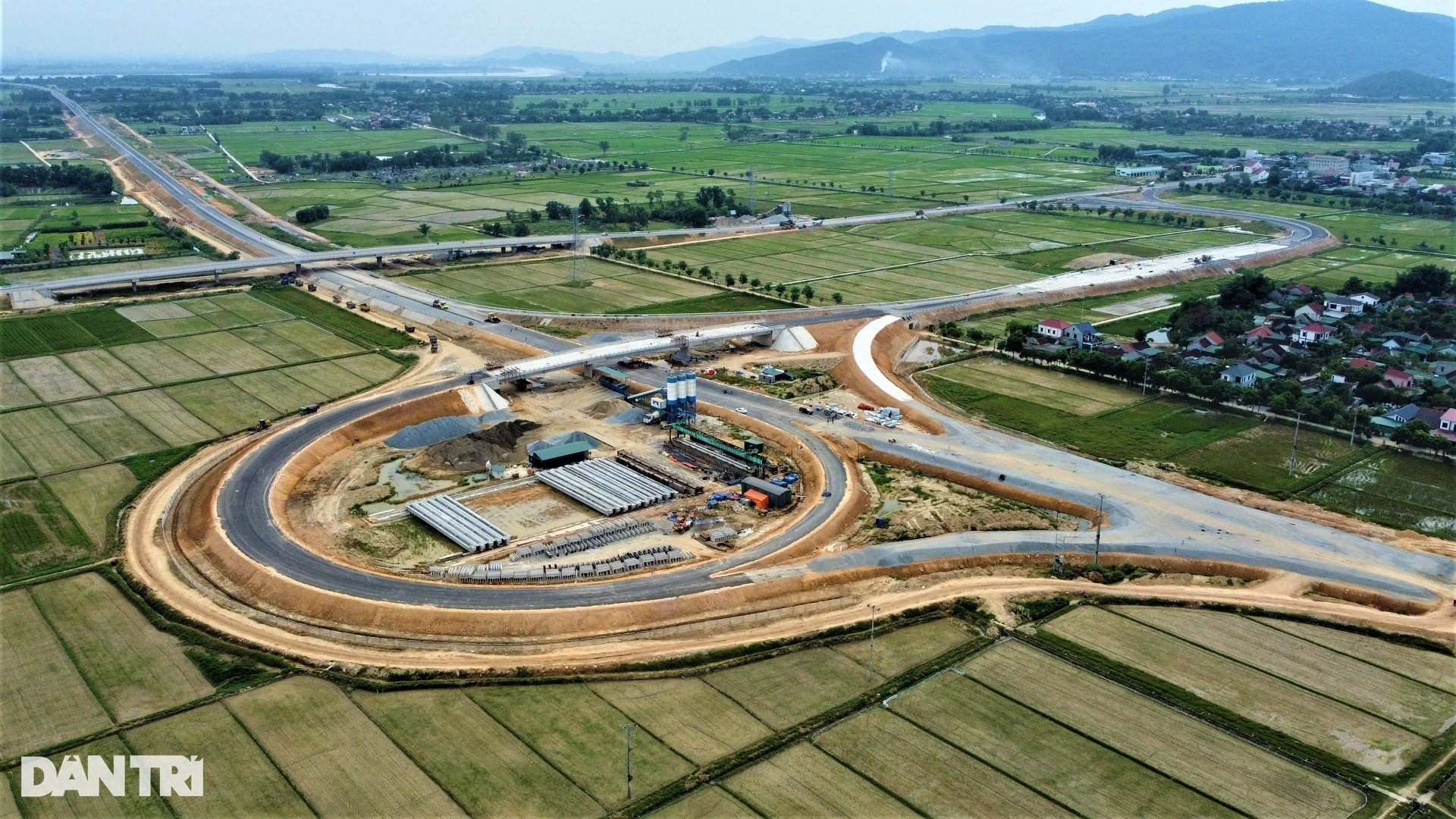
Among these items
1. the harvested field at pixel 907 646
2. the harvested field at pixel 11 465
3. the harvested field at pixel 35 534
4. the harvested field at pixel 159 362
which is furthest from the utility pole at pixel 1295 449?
the harvested field at pixel 159 362

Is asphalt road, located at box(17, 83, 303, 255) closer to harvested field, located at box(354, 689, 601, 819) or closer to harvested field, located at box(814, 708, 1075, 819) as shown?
harvested field, located at box(354, 689, 601, 819)

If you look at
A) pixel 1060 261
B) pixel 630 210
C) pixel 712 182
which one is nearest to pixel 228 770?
pixel 1060 261

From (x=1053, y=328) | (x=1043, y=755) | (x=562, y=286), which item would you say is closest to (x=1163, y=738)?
(x=1043, y=755)

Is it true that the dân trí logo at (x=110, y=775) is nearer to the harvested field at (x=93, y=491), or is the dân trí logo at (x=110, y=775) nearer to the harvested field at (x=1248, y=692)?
the harvested field at (x=93, y=491)

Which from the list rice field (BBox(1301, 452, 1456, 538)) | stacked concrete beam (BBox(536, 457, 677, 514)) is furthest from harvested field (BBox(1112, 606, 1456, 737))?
stacked concrete beam (BBox(536, 457, 677, 514))

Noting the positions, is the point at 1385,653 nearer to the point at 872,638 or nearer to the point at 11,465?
the point at 872,638

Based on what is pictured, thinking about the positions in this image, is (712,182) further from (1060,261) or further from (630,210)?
(1060,261)

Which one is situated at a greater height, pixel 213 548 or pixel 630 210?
pixel 630 210
